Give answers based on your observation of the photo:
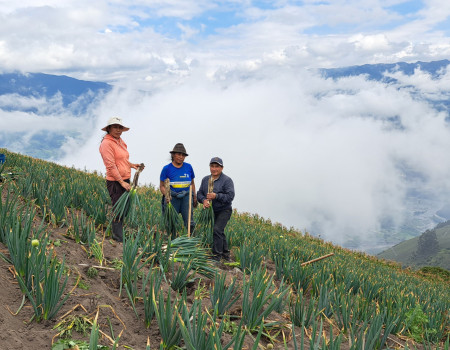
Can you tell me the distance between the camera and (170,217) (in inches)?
234

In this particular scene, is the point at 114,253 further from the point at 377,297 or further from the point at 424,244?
the point at 424,244

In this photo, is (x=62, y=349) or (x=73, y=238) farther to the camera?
(x=73, y=238)

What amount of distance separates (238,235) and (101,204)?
324 centimetres

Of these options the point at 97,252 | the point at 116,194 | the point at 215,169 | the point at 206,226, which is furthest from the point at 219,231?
the point at 97,252

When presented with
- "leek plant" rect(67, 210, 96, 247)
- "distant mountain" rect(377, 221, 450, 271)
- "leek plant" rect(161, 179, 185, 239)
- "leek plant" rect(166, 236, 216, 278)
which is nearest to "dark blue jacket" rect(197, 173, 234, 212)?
"leek plant" rect(161, 179, 185, 239)

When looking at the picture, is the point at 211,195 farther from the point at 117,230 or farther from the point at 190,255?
the point at 117,230

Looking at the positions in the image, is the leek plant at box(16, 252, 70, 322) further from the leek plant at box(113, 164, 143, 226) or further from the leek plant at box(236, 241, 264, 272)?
the leek plant at box(236, 241, 264, 272)

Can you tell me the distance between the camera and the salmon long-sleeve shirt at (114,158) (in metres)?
5.17

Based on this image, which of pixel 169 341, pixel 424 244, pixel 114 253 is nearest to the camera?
pixel 169 341

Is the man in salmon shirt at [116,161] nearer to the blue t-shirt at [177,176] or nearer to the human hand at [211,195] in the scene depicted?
the blue t-shirt at [177,176]

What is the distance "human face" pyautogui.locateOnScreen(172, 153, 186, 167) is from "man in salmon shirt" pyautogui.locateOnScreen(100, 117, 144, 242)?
0.64 metres

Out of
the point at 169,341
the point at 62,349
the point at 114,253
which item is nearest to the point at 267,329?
the point at 169,341

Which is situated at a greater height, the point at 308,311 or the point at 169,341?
the point at 169,341

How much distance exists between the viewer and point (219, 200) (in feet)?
20.1
